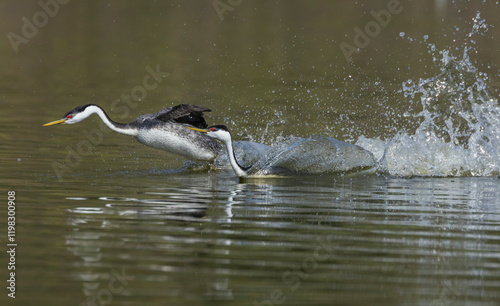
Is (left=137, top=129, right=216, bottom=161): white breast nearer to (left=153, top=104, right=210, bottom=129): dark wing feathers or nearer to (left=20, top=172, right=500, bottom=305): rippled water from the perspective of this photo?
(left=153, top=104, right=210, bottom=129): dark wing feathers

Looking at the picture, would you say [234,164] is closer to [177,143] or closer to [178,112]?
[177,143]

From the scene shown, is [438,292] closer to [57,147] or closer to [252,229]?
[252,229]

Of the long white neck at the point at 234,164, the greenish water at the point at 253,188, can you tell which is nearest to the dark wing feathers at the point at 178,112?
the greenish water at the point at 253,188

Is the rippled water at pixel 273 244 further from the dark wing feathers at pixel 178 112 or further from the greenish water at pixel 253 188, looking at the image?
the dark wing feathers at pixel 178 112

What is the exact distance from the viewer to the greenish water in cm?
686

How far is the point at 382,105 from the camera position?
19.3m

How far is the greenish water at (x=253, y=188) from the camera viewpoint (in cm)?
686

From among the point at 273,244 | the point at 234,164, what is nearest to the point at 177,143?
the point at 234,164

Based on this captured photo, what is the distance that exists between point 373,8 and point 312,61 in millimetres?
13851

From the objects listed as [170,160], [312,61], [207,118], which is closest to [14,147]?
[170,160]

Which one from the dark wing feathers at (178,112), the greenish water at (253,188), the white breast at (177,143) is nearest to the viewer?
the greenish water at (253,188)

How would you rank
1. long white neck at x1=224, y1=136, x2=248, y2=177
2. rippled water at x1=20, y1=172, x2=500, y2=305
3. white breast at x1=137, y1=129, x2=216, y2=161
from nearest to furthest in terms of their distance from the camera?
rippled water at x1=20, y1=172, x2=500, y2=305
long white neck at x1=224, y1=136, x2=248, y2=177
white breast at x1=137, y1=129, x2=216, y2=161

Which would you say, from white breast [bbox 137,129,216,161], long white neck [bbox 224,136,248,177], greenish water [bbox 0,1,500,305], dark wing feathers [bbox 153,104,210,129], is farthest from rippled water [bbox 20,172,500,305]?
dark wing feathers [bbox 153,104,210,129]

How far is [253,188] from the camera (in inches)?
459
